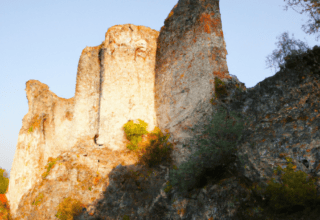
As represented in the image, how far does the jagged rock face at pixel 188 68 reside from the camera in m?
10.2

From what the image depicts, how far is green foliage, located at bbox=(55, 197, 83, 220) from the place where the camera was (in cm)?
945

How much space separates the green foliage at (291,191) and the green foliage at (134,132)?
6.28 metres

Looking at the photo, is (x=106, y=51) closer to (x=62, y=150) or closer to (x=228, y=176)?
(x=62, y=150)

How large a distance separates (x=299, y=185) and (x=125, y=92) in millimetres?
8621

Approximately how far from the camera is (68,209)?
954cm

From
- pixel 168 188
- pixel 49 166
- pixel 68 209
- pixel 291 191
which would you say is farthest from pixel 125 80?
pixel 291 191

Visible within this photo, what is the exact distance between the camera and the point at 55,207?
9.84 meters

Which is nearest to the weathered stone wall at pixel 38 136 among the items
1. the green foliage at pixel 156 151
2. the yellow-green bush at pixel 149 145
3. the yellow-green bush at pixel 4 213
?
the yellow-green bush at pixel 4 213

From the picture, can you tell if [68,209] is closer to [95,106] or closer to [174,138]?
[174,138]

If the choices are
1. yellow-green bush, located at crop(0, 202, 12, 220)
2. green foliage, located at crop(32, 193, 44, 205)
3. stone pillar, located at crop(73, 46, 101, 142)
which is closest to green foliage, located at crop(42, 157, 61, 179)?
green foliage, located at crop(32, 193, 44, 205)

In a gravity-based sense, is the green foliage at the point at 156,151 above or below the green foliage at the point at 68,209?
above

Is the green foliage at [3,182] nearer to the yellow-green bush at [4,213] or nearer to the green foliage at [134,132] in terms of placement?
the yellow-green bush at [4,213]

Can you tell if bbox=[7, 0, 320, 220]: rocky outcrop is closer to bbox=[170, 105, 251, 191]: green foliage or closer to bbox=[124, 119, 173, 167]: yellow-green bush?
bbox=[170, 105, 251, 191]: green foliage

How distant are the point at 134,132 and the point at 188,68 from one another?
3602 mm
